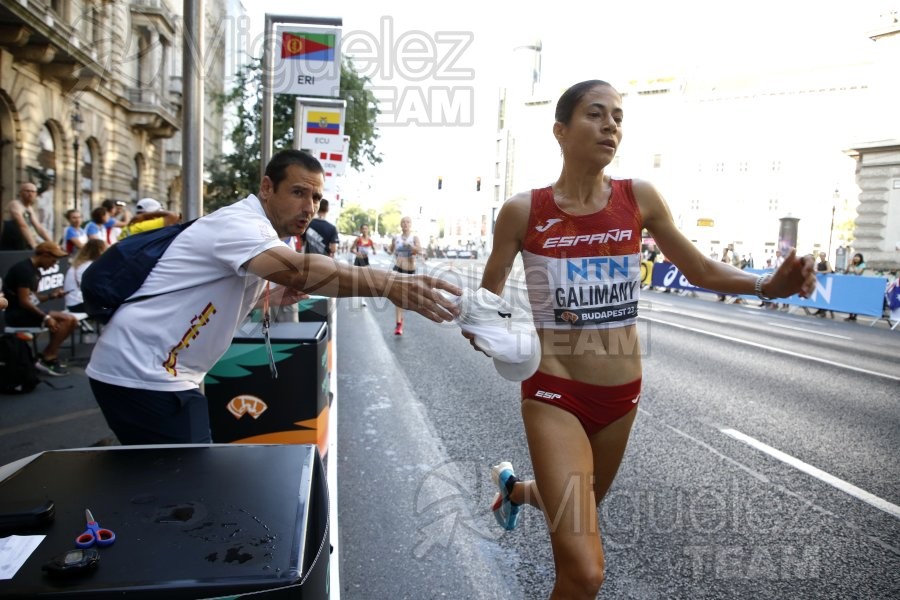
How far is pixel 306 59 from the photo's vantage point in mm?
8977

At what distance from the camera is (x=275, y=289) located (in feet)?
11.2

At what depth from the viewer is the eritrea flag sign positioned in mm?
8820

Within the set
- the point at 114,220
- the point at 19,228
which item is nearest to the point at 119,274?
the point at 19,228

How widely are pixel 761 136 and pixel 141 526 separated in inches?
2598

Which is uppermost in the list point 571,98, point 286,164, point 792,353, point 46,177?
point 46,177

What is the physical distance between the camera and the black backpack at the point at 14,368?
22.6 feet

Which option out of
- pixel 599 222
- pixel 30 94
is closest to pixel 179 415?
pixel 599 222

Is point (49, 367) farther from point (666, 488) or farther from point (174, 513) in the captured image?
point (174, 513)

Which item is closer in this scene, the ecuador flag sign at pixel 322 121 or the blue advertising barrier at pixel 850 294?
the ecuador flag sign at pixel 322 121

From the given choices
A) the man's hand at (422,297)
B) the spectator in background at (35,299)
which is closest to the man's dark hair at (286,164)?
the man's hand at (422,297)

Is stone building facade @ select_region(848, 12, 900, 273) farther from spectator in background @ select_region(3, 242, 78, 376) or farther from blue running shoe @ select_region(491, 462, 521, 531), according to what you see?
blue running shoe @ select_region(491, 462, 521, 531)

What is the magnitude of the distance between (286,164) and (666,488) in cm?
321

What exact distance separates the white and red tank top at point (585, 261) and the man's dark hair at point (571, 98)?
38 centimetres

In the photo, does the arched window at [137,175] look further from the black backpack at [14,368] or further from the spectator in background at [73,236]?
the black backpack at [14,368]
